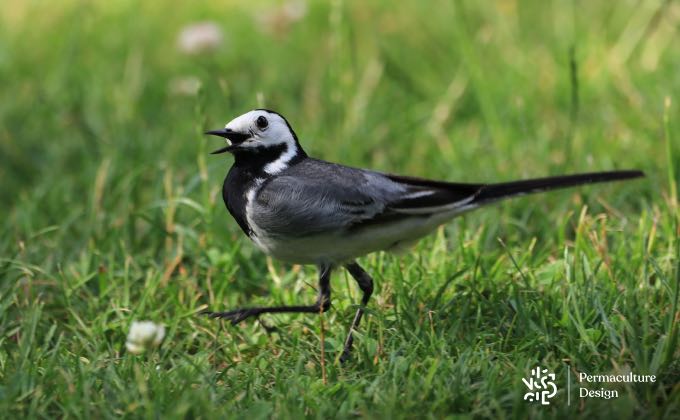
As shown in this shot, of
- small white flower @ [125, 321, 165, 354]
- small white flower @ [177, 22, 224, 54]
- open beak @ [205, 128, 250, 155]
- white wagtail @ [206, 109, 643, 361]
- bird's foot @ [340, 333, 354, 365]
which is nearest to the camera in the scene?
small white flower @ [125, 321, 165, 354]

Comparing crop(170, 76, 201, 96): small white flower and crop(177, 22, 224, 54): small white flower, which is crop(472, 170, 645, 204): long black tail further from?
crop(177, 22, 224, 54): small white flower

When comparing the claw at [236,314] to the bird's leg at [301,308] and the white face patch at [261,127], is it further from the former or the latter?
the white face patch at [261,127]

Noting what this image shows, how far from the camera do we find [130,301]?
4102 millimetres

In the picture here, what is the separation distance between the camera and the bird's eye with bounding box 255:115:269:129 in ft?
12.4

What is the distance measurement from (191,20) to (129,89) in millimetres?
1812

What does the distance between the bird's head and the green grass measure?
0.60m

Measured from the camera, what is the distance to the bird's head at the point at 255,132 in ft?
12.3

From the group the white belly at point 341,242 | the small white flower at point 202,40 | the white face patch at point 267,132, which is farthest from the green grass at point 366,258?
the white face patch at point 267,132

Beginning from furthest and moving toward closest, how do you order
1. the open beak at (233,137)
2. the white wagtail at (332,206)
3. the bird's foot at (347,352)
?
the open beak at (233,137)
the white wagtail at (332,206)
the bird's foot at (347,352)

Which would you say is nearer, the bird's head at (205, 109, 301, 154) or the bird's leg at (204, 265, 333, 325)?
the bird's leg at (204, 265, 333, 325)

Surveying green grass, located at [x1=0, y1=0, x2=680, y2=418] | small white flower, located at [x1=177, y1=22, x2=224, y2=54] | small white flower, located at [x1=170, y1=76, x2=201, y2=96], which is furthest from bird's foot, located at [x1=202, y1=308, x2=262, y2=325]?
small white flower, located at [x1=177, y1=22, x2=224, y2=54]

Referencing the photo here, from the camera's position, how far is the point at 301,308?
3.68 m

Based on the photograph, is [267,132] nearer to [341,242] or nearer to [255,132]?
[255,132]

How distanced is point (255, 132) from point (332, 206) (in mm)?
483
